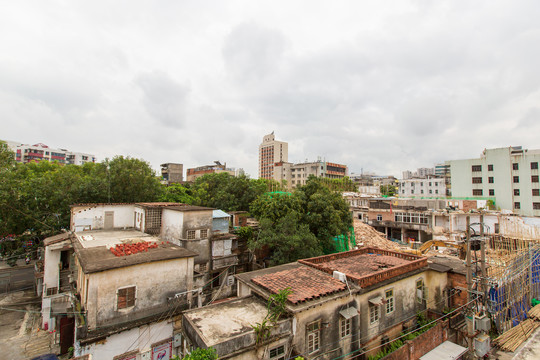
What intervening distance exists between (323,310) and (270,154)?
317 ft

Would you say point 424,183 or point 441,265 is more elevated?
point 424,183

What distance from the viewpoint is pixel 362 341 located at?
35.3 feet

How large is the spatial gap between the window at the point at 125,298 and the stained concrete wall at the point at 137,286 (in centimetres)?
13

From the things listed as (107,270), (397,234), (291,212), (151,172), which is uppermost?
(151,172)

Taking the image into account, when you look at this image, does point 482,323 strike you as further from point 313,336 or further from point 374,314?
point 313,336

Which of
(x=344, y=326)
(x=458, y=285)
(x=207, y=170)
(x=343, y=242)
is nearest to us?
(x=344, y=326)

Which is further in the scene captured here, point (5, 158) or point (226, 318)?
point (5, 158)

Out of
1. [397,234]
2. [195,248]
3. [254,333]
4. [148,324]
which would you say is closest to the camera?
[254,333]

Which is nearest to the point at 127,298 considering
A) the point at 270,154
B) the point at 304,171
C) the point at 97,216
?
the point at 97,216

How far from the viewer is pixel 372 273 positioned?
1112 cm

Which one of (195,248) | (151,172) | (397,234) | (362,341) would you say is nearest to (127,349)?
(195,248)

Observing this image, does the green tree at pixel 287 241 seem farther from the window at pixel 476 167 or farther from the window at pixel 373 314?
the window at pixel 476 167

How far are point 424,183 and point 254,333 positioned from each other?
77.1m

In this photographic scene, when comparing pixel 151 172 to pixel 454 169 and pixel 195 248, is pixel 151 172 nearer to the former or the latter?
pixel 195 248
